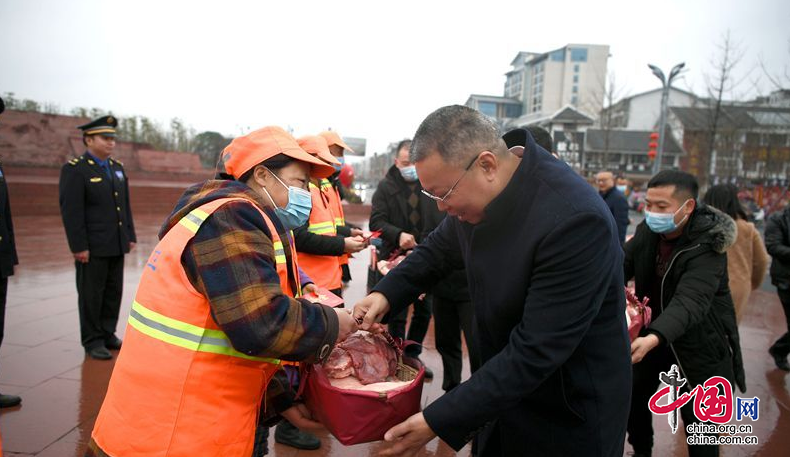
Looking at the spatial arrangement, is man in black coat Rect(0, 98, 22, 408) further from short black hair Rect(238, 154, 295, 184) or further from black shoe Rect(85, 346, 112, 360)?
short black hair Rect(238, 154, 295, 184)

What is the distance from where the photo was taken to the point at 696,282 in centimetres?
258

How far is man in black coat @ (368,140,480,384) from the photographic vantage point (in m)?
4.03

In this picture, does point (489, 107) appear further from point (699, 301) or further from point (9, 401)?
point (9, 401)

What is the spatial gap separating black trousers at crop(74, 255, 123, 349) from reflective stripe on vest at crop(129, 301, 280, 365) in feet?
11.9

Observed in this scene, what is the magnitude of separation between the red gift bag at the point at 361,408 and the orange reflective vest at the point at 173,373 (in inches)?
12.4

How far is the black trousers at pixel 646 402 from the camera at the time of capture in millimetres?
2768

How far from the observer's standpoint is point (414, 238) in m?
4.50

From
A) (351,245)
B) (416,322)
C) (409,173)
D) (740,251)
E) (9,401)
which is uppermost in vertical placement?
(409,173)

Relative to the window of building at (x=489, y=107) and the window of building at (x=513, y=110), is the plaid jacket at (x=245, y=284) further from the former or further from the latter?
the window of building at (x=513, y=110)

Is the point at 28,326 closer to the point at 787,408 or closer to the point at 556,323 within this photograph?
the point at 556,323

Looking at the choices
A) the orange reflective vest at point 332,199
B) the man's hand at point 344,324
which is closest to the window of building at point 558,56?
the orange reflective vest at point 332,199

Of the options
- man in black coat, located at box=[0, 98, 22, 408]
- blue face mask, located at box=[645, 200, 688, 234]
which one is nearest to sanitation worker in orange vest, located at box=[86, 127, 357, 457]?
blue face mask, located at box=[645, 200, 688, 234]

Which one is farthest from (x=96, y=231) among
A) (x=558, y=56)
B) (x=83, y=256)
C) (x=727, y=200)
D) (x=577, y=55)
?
(x=577, y=55)

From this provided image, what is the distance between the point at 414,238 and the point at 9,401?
332 centimetres
